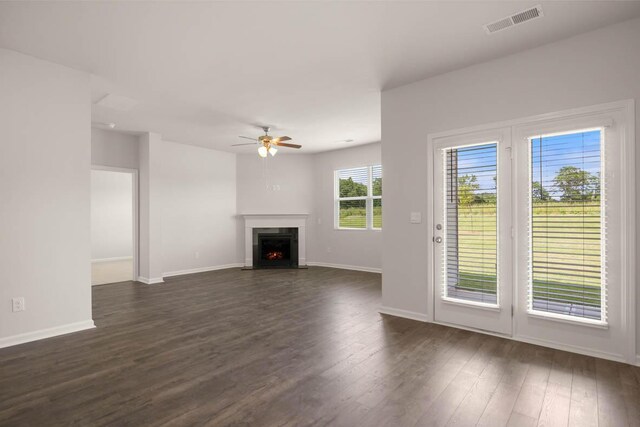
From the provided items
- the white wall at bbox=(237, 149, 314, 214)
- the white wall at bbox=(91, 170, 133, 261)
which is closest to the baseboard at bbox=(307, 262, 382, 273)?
the white wall at bbox=(237, 149, 314, 214)

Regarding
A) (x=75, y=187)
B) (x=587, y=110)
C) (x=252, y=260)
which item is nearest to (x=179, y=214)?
(x=252, y=260)

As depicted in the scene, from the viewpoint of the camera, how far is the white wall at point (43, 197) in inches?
124

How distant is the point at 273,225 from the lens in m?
7.98

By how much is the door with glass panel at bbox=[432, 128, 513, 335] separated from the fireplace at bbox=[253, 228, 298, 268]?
473cm

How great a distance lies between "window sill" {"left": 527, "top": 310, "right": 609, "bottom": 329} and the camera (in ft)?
9.20

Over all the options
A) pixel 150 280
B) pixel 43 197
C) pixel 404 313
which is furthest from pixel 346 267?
pixel 43 197

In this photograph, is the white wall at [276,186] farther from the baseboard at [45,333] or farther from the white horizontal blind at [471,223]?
the white horizontal blind at [471,223]

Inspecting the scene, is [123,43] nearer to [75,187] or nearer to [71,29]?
[71,29]

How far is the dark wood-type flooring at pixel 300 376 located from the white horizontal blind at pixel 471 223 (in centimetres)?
48

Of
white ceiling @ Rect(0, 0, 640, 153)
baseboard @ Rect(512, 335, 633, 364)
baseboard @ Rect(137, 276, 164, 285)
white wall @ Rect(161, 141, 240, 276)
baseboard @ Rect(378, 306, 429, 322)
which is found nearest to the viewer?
white ceiling @ Rect(0, 0, 640, 153)

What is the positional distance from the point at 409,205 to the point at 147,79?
11.0 ft

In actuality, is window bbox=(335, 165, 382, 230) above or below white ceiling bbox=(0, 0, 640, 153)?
below

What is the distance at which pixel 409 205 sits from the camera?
13.0ft

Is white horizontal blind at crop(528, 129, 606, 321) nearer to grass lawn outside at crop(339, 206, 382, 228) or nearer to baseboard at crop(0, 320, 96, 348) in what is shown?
grass lawn outside at crop(339, 206, 382, 228)
